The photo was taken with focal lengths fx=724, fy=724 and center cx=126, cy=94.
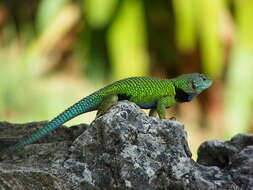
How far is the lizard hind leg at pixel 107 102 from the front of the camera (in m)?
3.19

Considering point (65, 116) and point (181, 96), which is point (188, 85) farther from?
point (65, 116)

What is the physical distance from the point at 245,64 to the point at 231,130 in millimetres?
728

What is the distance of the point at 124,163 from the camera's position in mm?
2678

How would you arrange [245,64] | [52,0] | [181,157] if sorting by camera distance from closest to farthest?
[181,157]
[245,64]
[52,0]

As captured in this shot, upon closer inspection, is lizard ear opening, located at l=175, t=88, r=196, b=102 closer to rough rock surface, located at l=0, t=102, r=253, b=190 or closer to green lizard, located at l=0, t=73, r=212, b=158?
green lizard, located at l=0, t=73, r=212, b=158

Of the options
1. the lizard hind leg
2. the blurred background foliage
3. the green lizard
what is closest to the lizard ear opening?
the green lizard

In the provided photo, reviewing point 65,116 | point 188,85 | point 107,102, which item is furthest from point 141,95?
point 65,116

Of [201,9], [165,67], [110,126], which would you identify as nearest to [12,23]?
[165,67]

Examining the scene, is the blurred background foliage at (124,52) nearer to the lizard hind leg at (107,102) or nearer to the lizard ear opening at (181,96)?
the lizard ear opening at (181,96)

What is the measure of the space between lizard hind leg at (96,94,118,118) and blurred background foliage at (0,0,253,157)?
4.42 meters

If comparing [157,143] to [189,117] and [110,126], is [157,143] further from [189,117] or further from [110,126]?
[189,117]

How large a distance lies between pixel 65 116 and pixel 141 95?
49cm

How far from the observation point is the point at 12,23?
952 centimetres

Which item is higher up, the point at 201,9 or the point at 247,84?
the point at 201,9
